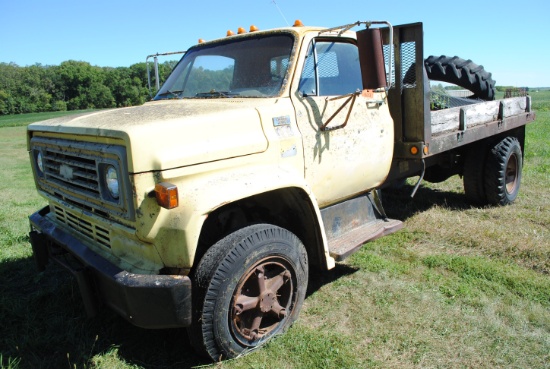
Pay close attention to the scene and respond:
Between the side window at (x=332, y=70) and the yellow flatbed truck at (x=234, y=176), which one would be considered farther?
the side window at (x=332, y=70)

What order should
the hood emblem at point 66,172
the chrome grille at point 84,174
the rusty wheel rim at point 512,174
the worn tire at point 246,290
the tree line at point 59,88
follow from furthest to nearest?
the tree line at point 59,88, the rusty wheel rim at point 512,174, the hood emblem at point 66,172, the worn tire at point 246,290, the chrome grille at point 84,174

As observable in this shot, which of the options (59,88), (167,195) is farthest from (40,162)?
(59,88)

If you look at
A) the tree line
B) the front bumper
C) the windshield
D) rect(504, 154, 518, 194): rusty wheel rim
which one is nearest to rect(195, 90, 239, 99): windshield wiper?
the windshield

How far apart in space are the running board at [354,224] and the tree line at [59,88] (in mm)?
45489

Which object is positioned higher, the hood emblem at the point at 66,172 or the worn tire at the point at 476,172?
the hood emblem at the point at 66,172

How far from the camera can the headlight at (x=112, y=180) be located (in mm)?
2479

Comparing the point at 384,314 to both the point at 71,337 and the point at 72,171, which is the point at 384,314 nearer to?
the point at 71,337

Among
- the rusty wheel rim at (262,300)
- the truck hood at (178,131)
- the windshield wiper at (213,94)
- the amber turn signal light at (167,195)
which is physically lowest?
the rusty wheel rim at (262,300)

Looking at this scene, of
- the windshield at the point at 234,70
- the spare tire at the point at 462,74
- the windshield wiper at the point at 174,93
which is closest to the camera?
the windshield at the point at 234,70

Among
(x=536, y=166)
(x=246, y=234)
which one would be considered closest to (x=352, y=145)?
(x=246, y=234)

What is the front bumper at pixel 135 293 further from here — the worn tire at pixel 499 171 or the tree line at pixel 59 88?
the tree line at pixel 59 88

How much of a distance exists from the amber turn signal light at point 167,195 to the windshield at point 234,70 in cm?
119

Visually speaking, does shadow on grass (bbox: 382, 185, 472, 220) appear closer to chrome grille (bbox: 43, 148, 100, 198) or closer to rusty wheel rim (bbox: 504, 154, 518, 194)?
rusty wheel rim (bbox: 504, 154, 518, 194)

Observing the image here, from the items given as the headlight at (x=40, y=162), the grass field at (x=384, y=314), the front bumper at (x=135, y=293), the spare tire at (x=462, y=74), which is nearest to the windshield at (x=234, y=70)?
the headlight at (x=40, y=162)
